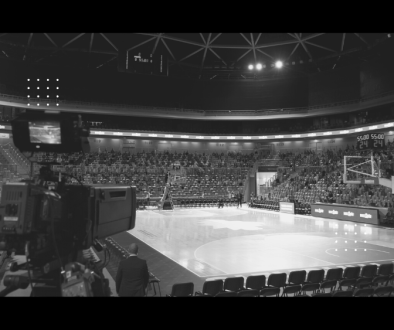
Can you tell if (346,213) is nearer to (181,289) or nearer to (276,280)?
(276,280)

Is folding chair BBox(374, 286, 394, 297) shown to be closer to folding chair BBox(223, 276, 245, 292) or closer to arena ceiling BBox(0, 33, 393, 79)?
folding chair BBox(223, 276, 245, 292)

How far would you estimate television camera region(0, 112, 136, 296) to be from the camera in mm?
2994

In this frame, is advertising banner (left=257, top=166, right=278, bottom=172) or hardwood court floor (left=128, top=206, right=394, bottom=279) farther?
advertising banner (left=257, top=166, right=278, bottom=172)

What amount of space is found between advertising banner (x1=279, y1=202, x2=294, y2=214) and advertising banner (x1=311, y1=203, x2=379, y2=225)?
229cm

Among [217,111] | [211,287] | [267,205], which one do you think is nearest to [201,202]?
[267,205]

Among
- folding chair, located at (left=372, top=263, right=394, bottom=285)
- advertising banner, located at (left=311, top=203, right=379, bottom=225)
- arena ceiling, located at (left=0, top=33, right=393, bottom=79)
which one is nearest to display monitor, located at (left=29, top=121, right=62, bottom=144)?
folding chair, located at (left=372, top=263, right=394, bottom=285)

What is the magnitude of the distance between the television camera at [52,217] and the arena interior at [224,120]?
15.7 m

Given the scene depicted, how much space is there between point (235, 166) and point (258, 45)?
46.7ft

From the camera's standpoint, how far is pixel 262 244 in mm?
14836

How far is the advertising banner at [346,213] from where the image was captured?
21.6 meters

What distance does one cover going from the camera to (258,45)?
36.8 metres
